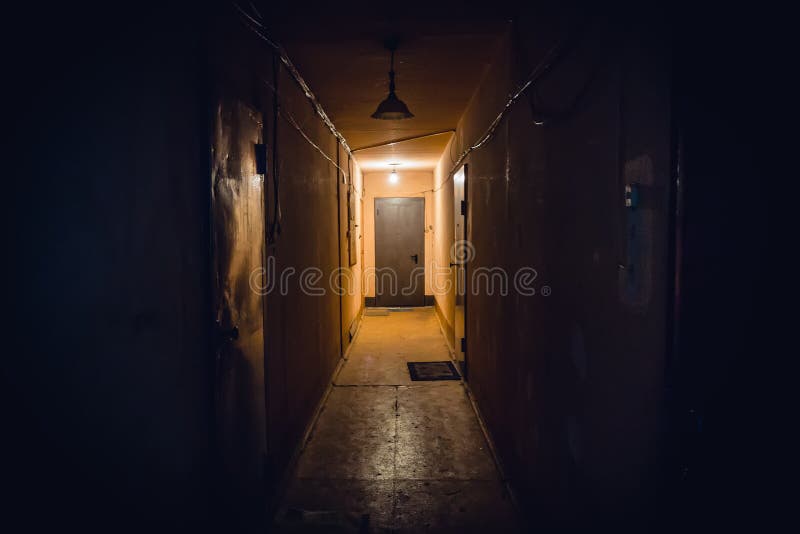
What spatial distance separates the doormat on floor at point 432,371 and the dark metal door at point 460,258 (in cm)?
12

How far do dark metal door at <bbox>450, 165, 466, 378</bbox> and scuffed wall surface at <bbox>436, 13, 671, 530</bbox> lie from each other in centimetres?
167

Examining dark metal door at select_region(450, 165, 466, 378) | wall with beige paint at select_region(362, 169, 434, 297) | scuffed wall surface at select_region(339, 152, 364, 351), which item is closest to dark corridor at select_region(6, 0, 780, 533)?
dark metal door at select_region(450, 165, 466, 378)

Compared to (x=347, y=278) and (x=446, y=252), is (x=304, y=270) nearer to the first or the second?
(x=347, y=278)

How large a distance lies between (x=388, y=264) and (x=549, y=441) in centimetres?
781

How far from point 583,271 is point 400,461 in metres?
2.18

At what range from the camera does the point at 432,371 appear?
5.42 m

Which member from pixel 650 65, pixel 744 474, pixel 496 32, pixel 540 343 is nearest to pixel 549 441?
pixel 540 343

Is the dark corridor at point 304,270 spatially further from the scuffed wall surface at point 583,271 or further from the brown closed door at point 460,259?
the brown closed door at point 460,259

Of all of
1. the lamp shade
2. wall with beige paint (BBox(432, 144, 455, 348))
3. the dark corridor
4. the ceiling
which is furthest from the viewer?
wall with beige paint (BBox(432, 144, 455, 348))

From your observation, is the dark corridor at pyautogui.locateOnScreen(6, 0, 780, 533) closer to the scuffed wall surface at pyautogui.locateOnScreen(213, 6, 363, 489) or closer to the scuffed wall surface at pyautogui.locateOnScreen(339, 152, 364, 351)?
the scuffed wall surface at pyautogui.locateOnScreen(213, 6, 363, 489)

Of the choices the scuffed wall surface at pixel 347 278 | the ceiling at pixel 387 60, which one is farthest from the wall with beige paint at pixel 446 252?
the scuffed wall surface at pixel 347 278

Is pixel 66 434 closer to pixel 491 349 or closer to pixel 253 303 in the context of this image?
pixel 253 303

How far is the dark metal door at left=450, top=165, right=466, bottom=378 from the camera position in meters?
4.89

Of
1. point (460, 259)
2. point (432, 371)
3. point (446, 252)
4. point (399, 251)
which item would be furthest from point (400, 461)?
point (399, 251)
